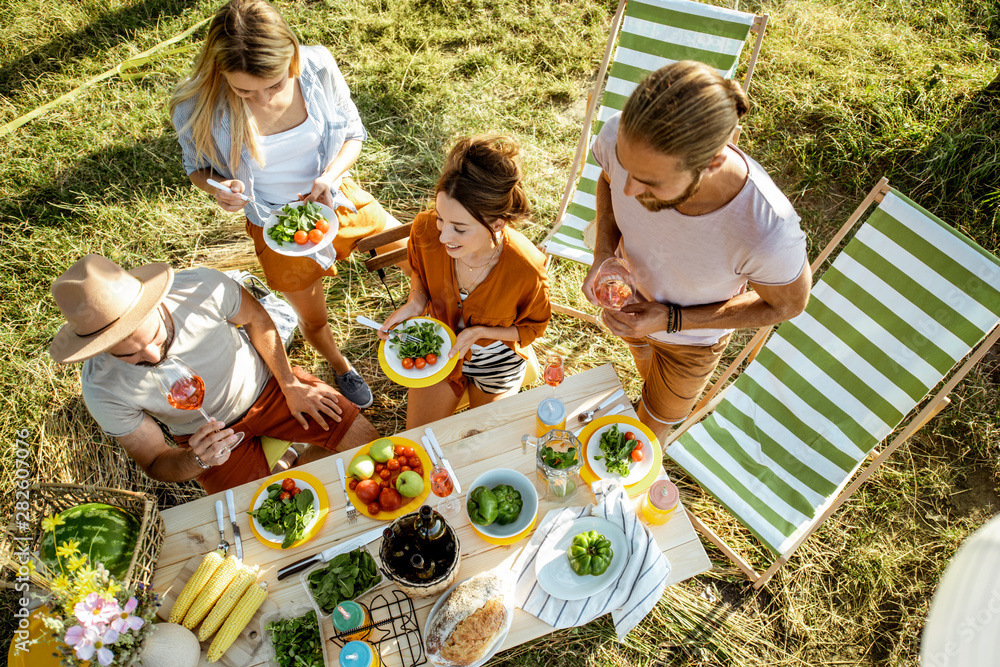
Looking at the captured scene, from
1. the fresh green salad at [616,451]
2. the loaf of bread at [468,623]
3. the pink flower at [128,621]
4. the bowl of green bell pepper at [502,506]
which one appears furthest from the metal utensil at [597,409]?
the pink flower at [128,621]

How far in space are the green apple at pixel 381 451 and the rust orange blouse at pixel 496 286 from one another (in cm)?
80

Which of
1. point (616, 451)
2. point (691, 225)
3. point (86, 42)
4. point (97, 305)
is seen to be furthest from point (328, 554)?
point (86, 42)

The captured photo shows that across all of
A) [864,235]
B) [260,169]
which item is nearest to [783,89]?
[864,235]

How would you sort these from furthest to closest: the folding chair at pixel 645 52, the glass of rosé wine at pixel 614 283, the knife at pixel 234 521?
the folding chair at pixel 645 52
the glass of rosé wine at pixel 614 283
the knife at pixel 234 521

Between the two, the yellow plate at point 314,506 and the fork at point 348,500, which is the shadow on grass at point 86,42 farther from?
the fork at point 348,500

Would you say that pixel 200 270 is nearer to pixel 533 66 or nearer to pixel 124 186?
pixel 124 186

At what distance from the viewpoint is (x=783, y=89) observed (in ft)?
16.8

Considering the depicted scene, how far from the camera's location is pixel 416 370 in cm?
285

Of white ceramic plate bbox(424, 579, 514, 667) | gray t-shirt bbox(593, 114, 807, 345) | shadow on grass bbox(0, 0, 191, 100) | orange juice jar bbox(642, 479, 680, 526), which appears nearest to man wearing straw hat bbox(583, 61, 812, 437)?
gray t-shirt bbox(593, 114, 807, 345)

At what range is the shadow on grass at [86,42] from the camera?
548 centimetres

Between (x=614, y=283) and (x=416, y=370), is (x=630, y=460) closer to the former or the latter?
(x=614, y=283)

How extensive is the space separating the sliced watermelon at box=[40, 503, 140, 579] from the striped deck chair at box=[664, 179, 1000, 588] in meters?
2.67

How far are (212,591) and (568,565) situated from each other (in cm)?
136

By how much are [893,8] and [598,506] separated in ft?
19.9
